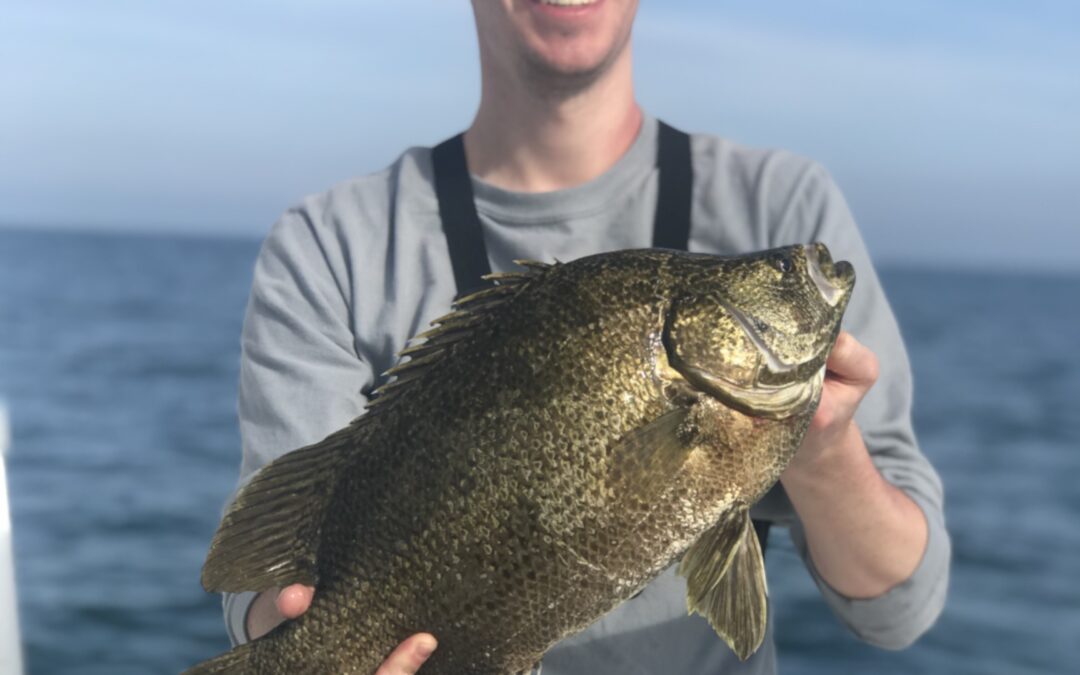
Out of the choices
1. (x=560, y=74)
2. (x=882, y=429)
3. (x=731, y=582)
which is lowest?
(x=882, y=429)

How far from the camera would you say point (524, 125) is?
10.6 ft

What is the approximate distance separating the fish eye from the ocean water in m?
2.02

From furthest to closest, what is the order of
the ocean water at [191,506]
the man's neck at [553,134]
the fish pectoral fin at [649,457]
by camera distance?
the ocean water at [191,506], the man's neck at [553,134], the fish pectoral fin at [649,457]

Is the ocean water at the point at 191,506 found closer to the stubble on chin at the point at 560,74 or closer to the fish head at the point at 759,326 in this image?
the stubble on chin at the point at 560,74

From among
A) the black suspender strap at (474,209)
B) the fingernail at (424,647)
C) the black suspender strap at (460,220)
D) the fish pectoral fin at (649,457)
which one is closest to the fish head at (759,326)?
the fish pectoral fin at (649,457)

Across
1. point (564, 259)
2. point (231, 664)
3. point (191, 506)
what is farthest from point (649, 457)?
point (191, 506)

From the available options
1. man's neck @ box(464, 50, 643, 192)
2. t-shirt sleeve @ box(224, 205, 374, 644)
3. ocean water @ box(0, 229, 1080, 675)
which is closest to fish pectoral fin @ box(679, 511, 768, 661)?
t-shirt sleeve @ box(224, 205, 374, 644)

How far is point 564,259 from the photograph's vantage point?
312cm

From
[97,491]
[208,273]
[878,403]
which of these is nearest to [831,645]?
[878,403]

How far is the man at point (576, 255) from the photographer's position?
290cm

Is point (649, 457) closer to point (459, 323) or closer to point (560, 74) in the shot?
point (459, 323)

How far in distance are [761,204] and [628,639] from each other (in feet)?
4.00

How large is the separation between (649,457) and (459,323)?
49cm

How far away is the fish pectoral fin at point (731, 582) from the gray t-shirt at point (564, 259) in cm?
75
